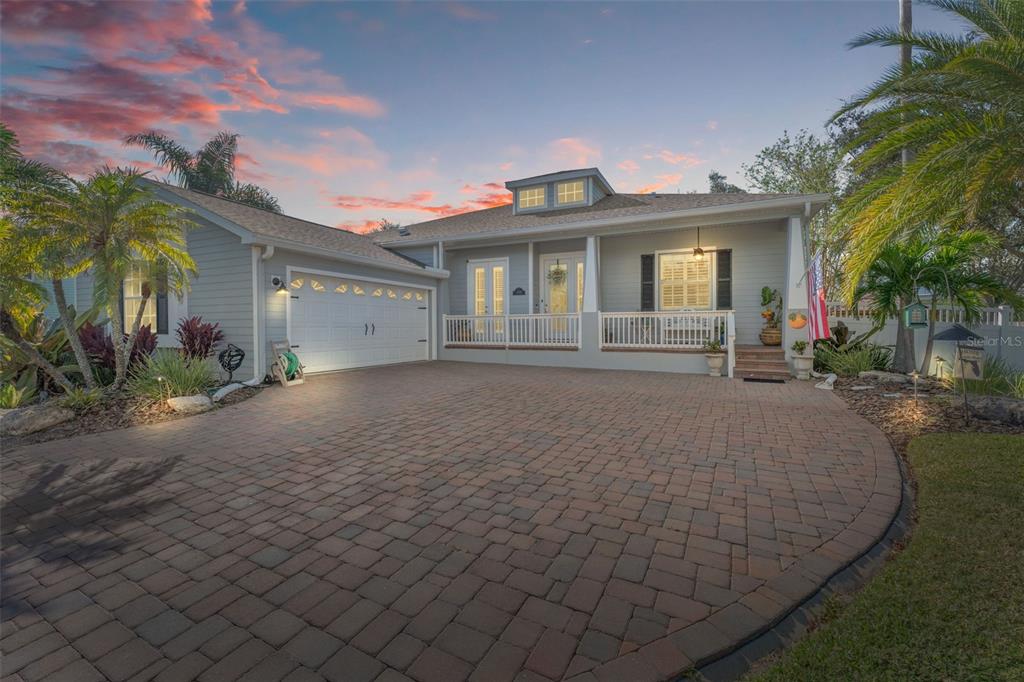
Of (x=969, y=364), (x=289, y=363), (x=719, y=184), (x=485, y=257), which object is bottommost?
(x=289, y=363)

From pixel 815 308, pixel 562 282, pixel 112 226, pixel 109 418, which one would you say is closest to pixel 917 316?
pixel 815 308

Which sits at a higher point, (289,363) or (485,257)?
(485,257)

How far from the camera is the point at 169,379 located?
21.9 ft

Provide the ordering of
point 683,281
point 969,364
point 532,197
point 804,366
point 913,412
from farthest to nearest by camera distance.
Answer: point 532,197 < point 683,281 < point 804,366 < point 913,412 < point 969,364

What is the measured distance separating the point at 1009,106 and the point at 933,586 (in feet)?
17.0

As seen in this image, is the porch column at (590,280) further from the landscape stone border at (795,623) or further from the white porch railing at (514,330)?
the landscape stone border at (795,623)

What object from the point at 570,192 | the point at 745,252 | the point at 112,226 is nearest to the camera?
the point at 112,226

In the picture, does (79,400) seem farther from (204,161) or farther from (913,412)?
(204,161)

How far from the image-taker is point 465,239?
1297 cm

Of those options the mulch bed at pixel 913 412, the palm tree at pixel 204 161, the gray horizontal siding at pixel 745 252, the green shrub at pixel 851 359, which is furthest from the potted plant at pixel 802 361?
the palm tree at pixel 204 161

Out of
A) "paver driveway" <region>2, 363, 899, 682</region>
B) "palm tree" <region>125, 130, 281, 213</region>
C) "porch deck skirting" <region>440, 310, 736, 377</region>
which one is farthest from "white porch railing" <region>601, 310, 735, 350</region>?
"palm tree" <region>125, 130, 281, 213</region>

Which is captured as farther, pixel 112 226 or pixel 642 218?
pixel 642 218

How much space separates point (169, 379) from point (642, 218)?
10.2 m

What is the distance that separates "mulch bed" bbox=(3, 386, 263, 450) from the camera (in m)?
5.43
